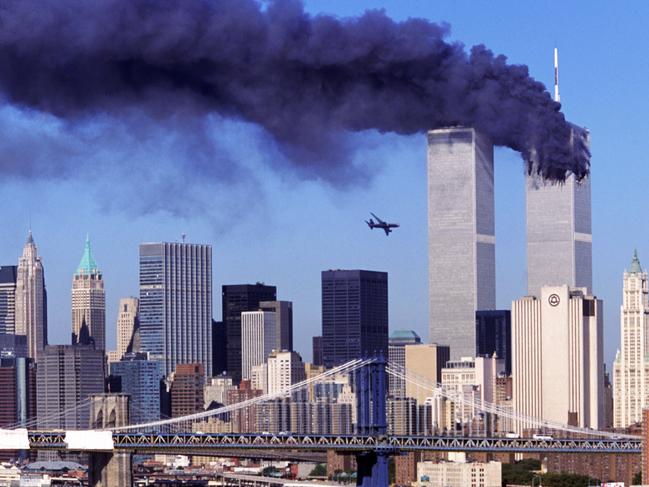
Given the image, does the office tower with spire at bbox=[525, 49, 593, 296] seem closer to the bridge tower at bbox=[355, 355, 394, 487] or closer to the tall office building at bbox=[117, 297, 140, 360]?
the tall office building at bbox=[117, 297, 140, 360]

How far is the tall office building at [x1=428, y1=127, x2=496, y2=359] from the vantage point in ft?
560

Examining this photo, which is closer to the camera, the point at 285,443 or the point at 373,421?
the point at 285,443

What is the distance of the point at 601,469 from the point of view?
93000mm

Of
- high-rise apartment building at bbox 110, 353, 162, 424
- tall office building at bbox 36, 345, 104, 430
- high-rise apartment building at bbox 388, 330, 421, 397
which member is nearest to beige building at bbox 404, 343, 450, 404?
high-rise apartment building at bbox 388, 330, 421, 397

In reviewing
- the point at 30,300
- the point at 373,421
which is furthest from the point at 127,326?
the point at 373,421

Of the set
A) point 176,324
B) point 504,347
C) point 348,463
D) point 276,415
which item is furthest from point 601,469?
point 176,324

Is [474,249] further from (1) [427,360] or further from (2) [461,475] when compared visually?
(2) [461,475]

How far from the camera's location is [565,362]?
131m

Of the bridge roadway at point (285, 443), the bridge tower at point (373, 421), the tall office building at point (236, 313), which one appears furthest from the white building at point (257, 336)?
the bridge roadway at point (285, 443)

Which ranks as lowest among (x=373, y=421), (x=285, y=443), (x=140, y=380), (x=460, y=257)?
(x=285, y=443)

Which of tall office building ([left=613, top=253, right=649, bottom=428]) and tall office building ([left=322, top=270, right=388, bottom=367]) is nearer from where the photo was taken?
tall office building ([left=613, top=253, right=649, bottom=428])

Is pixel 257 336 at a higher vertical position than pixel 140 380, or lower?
higher

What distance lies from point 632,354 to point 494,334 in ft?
81.1

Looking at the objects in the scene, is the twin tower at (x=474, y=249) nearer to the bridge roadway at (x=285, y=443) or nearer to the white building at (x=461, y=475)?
the white building at (x=461, y=475)
